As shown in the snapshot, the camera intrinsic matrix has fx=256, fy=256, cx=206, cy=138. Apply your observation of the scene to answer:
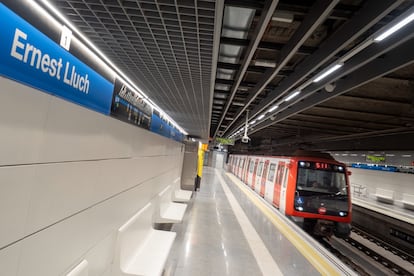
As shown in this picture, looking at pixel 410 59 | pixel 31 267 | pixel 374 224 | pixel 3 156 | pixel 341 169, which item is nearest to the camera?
pixel 3 156

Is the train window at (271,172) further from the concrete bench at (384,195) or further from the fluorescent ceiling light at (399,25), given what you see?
the fluorescent ceiling light at (399,25)

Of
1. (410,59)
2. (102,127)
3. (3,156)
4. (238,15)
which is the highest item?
(238,15)

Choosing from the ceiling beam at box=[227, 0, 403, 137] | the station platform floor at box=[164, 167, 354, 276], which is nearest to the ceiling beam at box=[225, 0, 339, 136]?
the ceiling beam at box=[227, 0, 403, 137]

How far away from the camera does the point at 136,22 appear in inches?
67.3

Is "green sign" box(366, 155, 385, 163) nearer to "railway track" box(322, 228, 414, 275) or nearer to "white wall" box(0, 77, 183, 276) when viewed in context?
"railway track" box(322, 228, 414, 275)

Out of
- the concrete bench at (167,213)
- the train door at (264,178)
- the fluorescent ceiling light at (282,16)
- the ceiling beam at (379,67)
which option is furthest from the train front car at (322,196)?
the fluorescent ceiling light at (282,16)

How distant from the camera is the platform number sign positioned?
159cm

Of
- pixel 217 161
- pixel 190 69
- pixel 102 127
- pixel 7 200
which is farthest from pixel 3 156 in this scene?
pixel 217 161

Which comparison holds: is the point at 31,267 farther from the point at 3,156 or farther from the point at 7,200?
the point at 3,156

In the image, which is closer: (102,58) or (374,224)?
(102,58)

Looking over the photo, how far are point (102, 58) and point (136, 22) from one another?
0.79 meters

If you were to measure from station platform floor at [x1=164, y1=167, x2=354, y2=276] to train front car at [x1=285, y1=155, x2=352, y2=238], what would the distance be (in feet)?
2.22

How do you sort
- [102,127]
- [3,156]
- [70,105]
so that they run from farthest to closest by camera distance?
[102,127] < [70,105] < [3,156]

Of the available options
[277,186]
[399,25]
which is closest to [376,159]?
[277,186]
